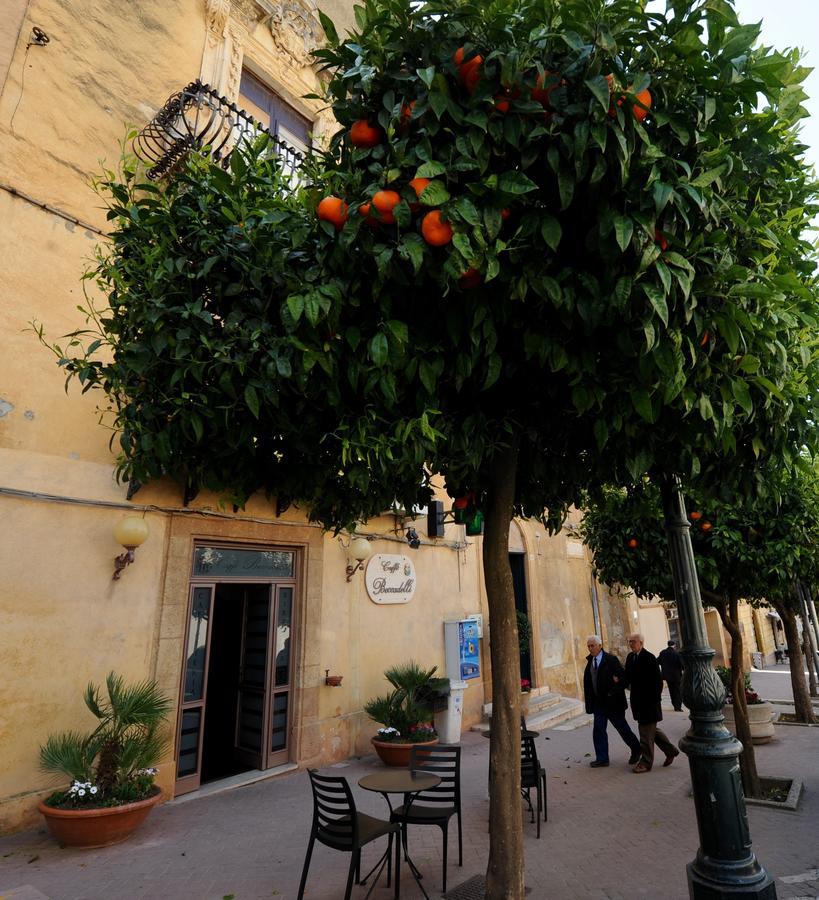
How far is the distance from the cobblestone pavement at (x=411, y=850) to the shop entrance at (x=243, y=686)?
550mm

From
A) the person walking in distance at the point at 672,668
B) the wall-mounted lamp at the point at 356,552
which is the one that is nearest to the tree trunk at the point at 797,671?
the person walking in distance at the point at 672,668

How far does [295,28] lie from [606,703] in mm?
11588

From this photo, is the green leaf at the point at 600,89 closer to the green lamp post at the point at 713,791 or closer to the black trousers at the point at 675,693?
the green lamp post at the point at 713,791

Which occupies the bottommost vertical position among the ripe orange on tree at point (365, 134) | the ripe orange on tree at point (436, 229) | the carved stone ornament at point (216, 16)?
the ripe orange on tree at point (436, 229)

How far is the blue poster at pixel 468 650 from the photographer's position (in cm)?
1027

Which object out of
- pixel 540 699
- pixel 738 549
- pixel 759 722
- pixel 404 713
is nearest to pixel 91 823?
pixel 404 713

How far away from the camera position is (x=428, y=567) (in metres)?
10.4

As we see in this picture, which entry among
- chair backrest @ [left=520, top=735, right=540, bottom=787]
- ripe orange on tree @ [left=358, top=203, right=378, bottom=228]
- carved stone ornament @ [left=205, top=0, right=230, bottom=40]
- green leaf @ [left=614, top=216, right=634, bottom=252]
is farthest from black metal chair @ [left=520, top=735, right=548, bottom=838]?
carved stone ornament @ [left=205, top=0, right=230, bottom=40]

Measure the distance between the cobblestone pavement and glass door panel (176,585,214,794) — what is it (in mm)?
375

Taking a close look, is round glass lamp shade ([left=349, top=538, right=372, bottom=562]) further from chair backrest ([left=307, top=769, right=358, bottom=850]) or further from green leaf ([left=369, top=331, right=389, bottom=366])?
green leaf ([left=369, top=331, right=389, bottom=366])

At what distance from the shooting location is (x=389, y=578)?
374 inches

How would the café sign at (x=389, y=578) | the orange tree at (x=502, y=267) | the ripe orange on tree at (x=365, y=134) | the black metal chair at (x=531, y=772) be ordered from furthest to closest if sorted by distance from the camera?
1. the café sign at (x=389, y=578)
2. the black metal chair at (x=531, y=772)
3. the ripe orange on tree at (x=365, y=134)
4. the orange tree at (x=502, y=267)

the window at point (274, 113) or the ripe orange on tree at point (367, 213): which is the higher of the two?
the window at point (274, 113)

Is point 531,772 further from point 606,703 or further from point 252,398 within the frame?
point 252,398
